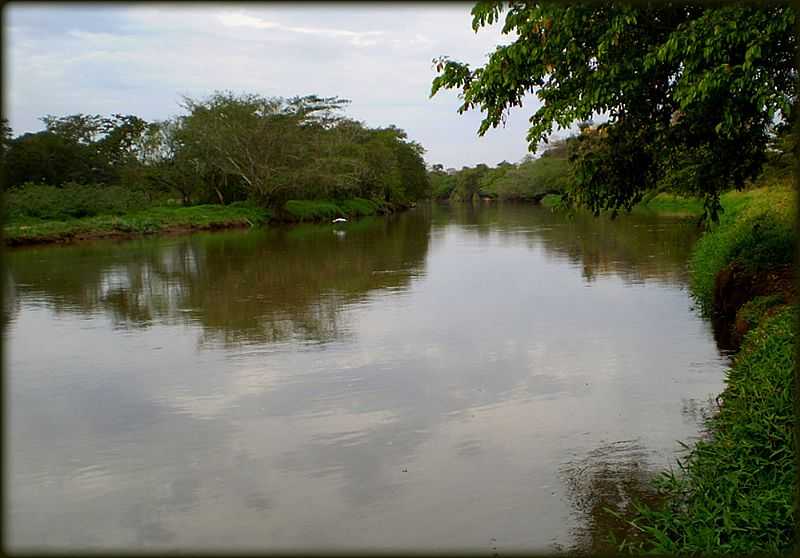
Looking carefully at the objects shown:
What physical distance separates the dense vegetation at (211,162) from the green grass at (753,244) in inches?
1183

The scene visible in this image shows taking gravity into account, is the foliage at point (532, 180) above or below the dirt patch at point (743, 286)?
above

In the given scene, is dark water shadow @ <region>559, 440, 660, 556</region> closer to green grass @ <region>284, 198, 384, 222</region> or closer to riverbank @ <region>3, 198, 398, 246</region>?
riverbank @ <region>3, 198, 398, 246</region>

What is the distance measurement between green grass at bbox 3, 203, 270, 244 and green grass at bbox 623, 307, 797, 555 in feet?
91.5

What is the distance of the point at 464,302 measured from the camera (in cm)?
1460

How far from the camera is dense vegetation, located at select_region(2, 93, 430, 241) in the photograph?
41.7 metres

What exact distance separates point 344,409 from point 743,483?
4.19 meters

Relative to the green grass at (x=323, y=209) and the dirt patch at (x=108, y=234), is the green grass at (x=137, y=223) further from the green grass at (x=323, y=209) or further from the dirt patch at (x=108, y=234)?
the green grass at (x=323, y=209)

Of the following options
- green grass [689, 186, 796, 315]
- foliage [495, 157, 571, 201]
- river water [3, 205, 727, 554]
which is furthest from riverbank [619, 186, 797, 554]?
foliage [495, 157, 571, 201]

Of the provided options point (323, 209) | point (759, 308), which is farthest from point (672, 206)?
point (759, 308)

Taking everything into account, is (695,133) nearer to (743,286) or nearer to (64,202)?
(743,286)

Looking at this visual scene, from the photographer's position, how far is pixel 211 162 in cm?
4475

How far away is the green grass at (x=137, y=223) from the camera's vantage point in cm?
3055

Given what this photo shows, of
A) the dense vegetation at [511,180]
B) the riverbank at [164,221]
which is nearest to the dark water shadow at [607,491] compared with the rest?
the riverbank at [164,221]

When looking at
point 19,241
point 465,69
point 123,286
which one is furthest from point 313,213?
point 465,69
